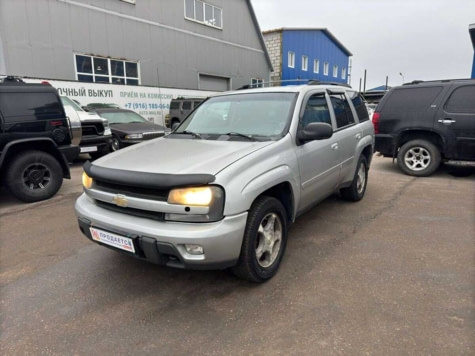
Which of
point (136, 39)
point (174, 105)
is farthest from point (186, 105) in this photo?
point (136, 39)

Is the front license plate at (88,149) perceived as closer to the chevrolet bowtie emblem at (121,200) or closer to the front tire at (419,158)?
Result: the chevrolet bowtie emblem at (121,200)

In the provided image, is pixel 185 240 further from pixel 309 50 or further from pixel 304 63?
pixel 309 50

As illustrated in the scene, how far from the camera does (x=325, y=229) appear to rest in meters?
4.09

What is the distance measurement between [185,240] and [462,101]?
21.7 ft

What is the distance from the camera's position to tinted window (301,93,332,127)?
141 inches

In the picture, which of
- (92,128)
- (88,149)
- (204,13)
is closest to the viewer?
(88,149)

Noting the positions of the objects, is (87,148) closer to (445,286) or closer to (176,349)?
(176,349)

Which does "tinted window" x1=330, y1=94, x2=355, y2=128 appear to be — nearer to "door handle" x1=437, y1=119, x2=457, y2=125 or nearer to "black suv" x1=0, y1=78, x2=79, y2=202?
"door handle" x1=437, y1=119, x2=457, y2=125

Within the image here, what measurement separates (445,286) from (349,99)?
300 centimetres

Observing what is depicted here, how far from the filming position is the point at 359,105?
531 cm

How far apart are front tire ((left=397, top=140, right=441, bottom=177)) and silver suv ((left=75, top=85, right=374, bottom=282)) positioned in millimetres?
3838

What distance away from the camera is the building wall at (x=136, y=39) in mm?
12175

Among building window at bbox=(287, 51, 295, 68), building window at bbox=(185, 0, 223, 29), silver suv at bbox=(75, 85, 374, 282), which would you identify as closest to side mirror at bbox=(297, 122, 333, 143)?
silver suv at bbox=(75, 85, 374, 282)

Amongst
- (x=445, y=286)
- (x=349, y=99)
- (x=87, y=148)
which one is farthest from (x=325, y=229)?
(x=87, y=148)
